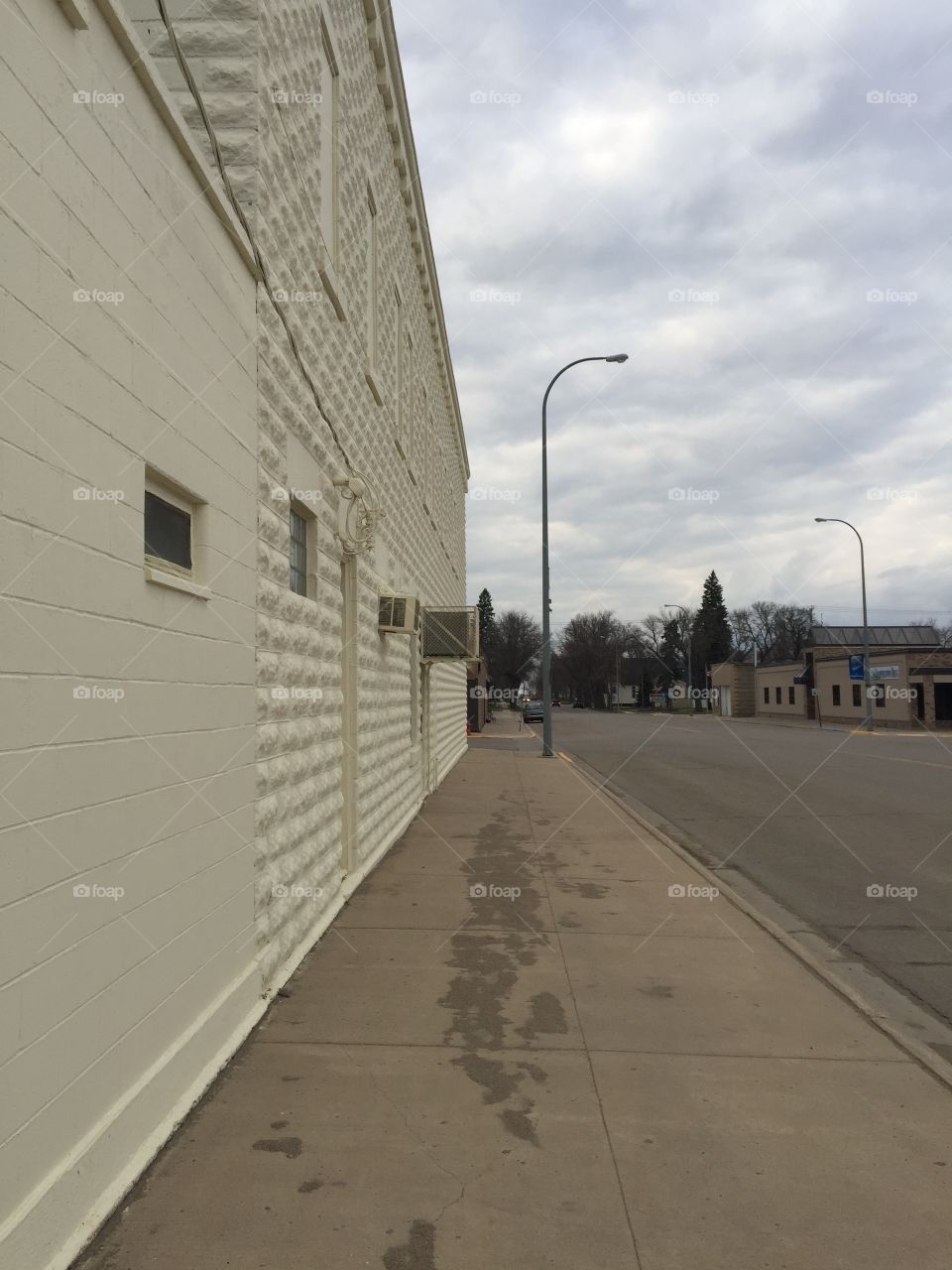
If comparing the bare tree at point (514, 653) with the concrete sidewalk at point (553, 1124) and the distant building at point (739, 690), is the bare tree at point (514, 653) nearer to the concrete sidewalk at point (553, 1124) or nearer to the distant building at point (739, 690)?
the distant building at point (739, 690)

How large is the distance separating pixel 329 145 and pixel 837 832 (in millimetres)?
9503

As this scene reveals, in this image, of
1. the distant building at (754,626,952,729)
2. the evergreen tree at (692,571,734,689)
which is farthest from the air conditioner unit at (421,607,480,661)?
the evergreen tree at (692,571,734,689)

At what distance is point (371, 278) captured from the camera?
9.80m

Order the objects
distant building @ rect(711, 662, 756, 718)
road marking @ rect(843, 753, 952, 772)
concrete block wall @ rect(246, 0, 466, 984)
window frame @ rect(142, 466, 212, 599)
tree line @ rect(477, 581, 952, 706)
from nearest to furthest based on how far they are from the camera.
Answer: window frame @ rect(142, 466, 212, 599), concrete block wall @ rect(246, 0, 466, 984), road marking @ rect(843, 753, 952, 772), distant building @ rect(711, 662, 756, 718), tree line @ rect(477, 581, 952, 706)

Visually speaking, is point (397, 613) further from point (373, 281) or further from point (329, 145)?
point (329, 145)

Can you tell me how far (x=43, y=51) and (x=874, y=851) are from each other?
10.5m

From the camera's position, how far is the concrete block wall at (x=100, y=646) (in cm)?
263

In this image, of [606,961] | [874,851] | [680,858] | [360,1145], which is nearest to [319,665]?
[606,961]

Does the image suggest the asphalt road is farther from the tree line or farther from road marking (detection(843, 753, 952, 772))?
the tree line

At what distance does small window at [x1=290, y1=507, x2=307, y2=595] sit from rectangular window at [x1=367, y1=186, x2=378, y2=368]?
3.18m

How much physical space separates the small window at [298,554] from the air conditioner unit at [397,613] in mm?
2853

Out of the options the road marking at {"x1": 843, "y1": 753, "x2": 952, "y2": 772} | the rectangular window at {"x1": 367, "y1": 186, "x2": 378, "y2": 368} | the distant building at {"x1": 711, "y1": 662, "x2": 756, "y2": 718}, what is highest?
the rectangular window at {"x1": 367, "y1": 186, "x2": 378, "y2": 368}

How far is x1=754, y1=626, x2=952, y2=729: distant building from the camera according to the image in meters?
43.3

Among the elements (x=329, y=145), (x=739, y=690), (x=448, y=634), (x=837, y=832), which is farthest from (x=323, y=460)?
(x=739, y=690)
